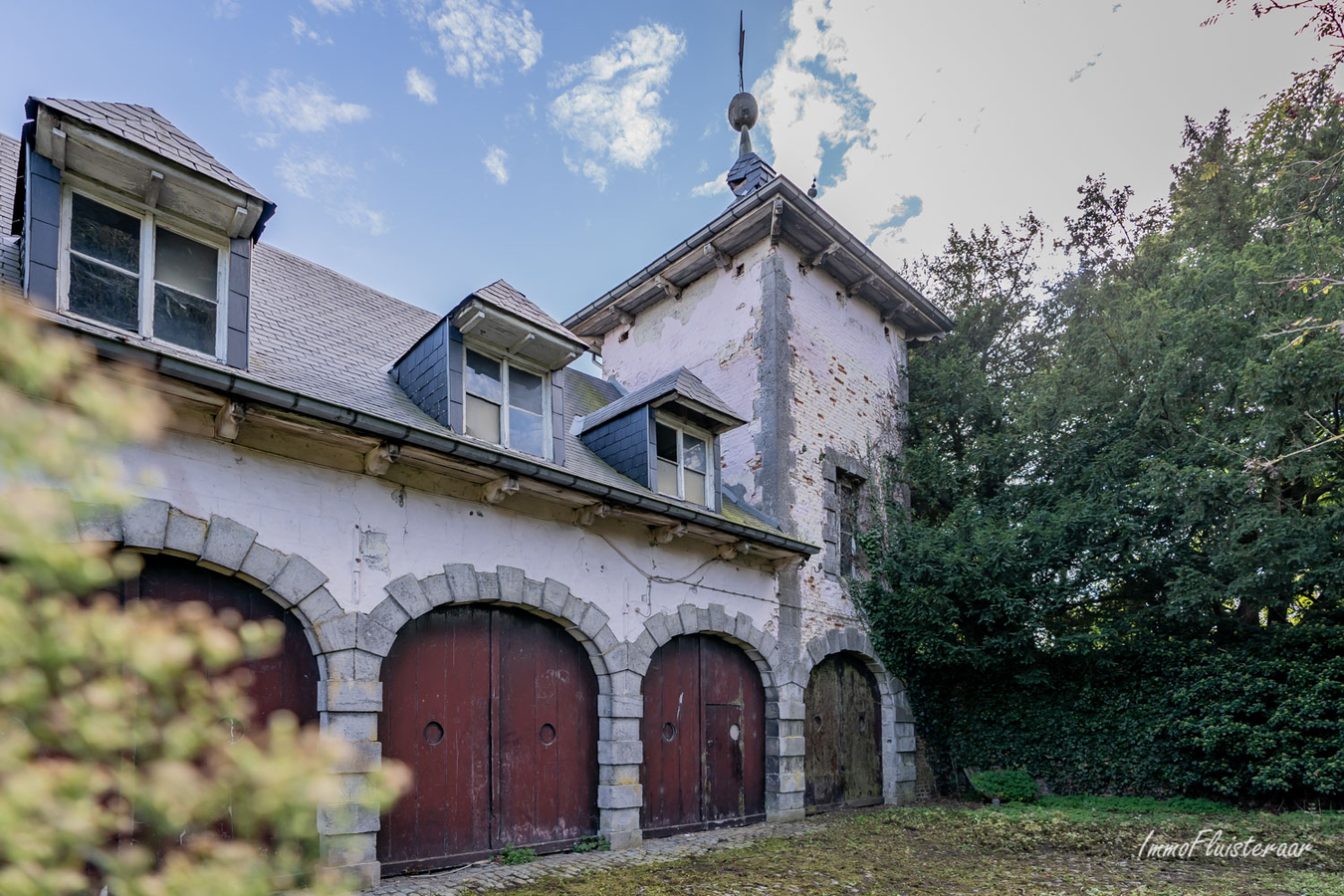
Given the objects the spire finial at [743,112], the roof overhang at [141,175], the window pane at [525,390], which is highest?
the spire finial at [743,112]

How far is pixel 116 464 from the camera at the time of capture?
108cm

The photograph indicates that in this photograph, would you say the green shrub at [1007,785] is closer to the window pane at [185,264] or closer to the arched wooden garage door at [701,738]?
the arched wooden garage door at [701,738]

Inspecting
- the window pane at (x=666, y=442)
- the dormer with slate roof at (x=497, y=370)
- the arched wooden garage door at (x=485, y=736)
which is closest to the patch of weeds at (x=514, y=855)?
the arched wooden garage door at (x=485, y=736)

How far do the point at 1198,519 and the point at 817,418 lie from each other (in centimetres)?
474

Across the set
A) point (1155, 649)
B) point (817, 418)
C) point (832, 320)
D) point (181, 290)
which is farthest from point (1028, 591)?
point (181, 290)

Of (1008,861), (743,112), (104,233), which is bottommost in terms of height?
(1008,861)

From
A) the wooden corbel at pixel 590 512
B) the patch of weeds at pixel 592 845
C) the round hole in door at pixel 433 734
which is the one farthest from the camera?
the wooden corbel at pixel 590 512

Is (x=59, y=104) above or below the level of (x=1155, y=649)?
above

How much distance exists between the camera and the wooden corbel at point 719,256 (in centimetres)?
1143

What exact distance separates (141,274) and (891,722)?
10324mm

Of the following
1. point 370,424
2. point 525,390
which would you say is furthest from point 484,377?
point 370,424

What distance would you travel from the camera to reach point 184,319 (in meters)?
5.89

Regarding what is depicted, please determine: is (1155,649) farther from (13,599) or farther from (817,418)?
(13,599)

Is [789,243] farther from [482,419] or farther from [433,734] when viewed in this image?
[433,734]
